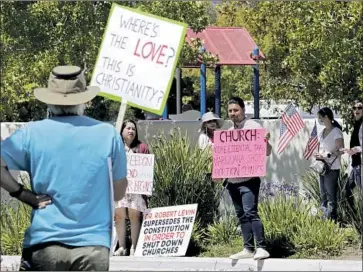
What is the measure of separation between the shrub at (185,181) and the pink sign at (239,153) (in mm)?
641

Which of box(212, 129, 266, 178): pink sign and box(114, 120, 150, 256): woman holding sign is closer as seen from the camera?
box(212, 129, 266, 178): pink sign

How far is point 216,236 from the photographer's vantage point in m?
9.12

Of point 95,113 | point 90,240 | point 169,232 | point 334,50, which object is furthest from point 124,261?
point 95,113

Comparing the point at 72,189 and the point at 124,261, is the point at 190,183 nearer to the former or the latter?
the point at 124,261

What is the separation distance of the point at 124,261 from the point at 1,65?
3841mm

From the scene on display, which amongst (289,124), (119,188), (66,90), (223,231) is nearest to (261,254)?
(223,231)

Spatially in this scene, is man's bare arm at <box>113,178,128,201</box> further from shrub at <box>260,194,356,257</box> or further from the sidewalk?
shrub at <box>260,194,356,257</box>

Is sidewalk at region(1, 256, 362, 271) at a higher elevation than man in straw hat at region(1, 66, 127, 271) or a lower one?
lower

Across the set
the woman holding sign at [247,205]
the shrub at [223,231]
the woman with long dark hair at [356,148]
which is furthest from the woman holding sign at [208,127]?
the woman with long dark hair at [356,148]

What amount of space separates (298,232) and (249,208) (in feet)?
3.48

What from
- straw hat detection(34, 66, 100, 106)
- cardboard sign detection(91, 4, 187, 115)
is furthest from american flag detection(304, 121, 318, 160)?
straw hat detection(34, 66, 100, 106)

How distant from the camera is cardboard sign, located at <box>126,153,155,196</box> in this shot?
8.62m

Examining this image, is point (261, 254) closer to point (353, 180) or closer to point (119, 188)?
point (353, 180)

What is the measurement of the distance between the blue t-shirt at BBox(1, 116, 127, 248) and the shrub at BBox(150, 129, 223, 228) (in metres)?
5.07
